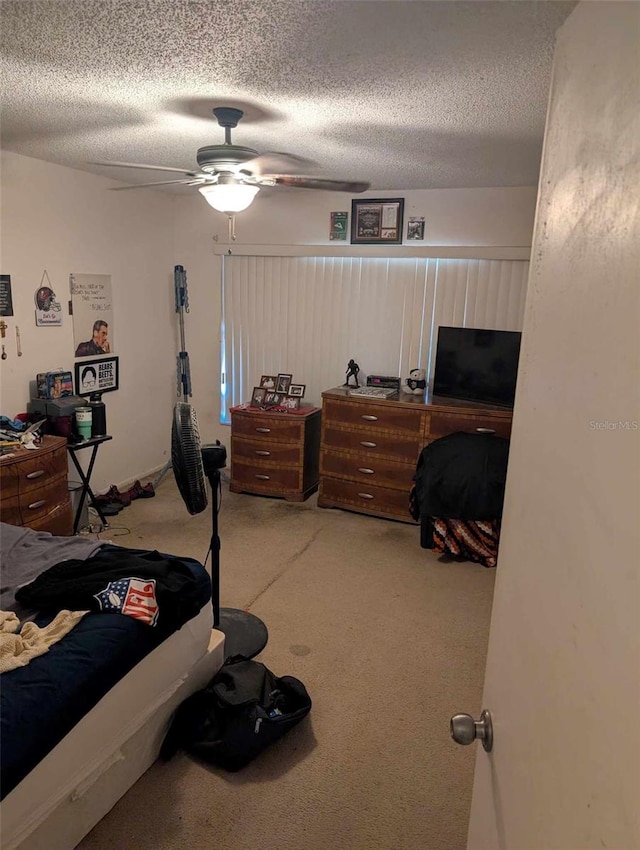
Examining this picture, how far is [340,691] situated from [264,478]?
2331mm

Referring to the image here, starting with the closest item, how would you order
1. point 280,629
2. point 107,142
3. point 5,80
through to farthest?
point 5,80
point 280,629
point 107,142

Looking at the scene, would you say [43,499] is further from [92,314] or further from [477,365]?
[477,365]

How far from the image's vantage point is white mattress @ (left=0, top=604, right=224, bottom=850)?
4.92ft

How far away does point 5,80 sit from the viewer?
213 centimetres

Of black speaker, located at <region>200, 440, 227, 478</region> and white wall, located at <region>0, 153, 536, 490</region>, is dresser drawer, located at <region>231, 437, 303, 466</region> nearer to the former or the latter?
white wall, located at <region>0, 153, 536, 490</region>

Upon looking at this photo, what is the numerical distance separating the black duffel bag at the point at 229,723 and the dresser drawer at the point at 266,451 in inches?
95.1

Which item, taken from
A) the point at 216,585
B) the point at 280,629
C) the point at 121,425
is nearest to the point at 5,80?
the point at 216,585

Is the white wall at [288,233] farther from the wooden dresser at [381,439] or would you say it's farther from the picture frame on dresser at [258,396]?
the wooden dresser at [381,439]

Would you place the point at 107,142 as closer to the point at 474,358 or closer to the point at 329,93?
the point at 329,93

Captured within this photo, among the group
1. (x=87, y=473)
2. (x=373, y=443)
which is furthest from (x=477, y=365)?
(x=87, y=473)

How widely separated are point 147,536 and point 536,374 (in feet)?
11.2

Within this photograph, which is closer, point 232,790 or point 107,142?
point 232,790

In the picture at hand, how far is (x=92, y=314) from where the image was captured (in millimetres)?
4258

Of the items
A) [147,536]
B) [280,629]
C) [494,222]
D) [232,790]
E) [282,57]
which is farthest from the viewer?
[494,222]
